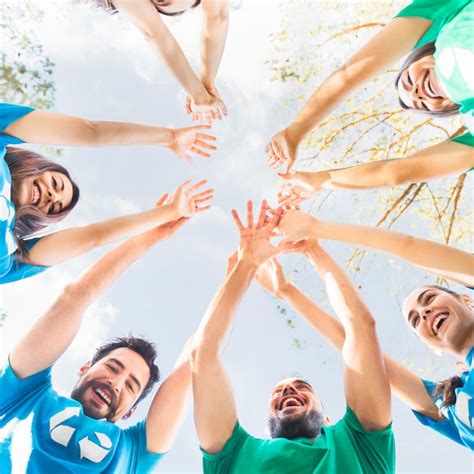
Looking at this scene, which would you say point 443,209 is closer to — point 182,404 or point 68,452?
point 182,404

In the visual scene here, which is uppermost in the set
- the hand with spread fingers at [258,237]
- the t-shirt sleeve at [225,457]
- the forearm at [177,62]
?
the forearm at [177,62]

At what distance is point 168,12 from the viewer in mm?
3422

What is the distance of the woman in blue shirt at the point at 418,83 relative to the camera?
2.60 meters

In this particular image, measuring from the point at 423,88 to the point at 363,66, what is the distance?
1.45 feet

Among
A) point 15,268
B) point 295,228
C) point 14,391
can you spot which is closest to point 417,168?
point 295,228

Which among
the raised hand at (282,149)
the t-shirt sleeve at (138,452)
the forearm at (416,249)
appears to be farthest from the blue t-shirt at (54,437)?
the raised hand at (282,149)

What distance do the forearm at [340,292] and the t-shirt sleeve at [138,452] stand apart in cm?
139

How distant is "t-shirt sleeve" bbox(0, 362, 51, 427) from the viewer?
3.01 meters

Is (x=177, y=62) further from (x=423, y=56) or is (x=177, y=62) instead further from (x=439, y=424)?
(x=439, y=424)

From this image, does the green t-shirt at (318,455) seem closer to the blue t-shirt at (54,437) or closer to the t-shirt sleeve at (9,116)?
the blue t-shirt at (54,437)

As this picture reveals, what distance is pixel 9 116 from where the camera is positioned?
2.81 metres

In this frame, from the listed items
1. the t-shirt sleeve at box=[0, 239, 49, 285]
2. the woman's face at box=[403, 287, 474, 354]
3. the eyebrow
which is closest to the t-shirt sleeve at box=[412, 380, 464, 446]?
the woman's face at box=[403, 287, 474, 354]

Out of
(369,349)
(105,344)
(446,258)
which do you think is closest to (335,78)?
(446,258)

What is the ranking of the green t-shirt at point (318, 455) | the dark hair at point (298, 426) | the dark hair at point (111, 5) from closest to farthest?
the green t-shirt at point (318, 455) → the dark hair at point (298, 426) → the dark hair at point (111, 5)
